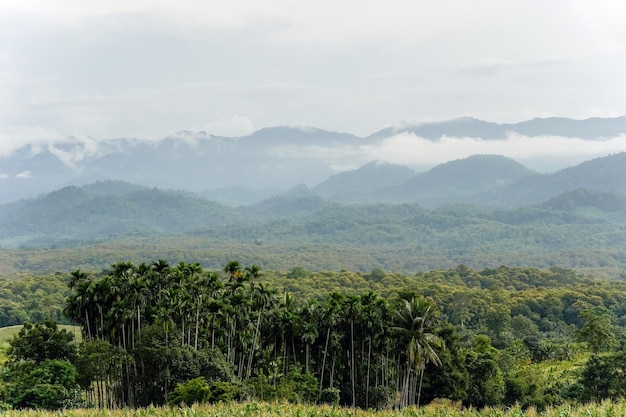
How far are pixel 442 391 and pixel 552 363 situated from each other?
93.1ft

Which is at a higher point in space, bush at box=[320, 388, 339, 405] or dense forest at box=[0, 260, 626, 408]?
dense forest at box=[0, 260, 626, 408]

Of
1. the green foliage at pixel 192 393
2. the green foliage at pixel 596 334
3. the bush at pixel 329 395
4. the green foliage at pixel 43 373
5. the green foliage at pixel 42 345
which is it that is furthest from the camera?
the green foliage at pixel 596 334

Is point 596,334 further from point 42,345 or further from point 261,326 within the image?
point 42,345

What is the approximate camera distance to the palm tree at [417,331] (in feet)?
193

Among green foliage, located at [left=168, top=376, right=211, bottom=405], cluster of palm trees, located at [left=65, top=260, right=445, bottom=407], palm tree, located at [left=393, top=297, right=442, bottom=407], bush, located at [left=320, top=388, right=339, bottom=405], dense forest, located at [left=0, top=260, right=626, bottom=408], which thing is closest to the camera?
green foliage, located at [left=168, top=376, right=211, bottom=405]

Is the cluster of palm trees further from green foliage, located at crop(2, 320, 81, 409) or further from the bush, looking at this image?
green foliage, located at crop(2, 320, 81, 409)

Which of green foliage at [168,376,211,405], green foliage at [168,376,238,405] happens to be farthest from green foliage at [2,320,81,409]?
green foliage at [168,376,211,405]

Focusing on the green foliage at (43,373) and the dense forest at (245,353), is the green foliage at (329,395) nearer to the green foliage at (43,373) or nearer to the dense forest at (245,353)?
the dense forest at (245,353)

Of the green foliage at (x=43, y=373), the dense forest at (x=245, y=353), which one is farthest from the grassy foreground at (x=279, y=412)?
the green foliage at (x=43, y=373)

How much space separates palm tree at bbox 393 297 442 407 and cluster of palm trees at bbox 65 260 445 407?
0.09 metres

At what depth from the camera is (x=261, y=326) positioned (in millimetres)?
64062

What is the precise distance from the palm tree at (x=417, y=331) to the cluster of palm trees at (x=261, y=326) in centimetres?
9

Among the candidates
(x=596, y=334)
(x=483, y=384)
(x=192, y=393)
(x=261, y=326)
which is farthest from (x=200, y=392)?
(x=596, y=334)

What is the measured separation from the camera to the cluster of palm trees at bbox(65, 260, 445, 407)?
5991 centimetres
